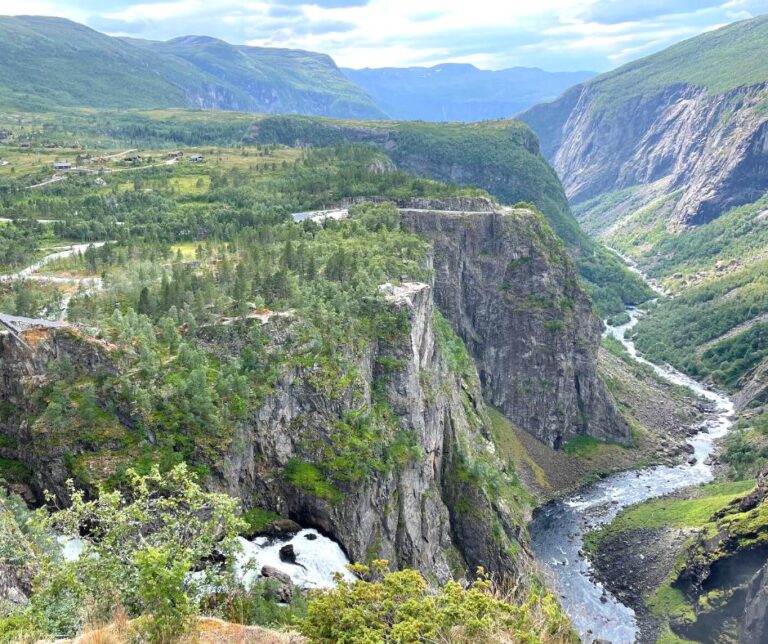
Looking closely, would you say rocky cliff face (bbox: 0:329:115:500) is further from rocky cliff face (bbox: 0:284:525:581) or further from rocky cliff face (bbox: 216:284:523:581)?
rocky cliff face (bbox: 216:284:523:581)

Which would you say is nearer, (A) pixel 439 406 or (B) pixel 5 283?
(B) pixel 5 283

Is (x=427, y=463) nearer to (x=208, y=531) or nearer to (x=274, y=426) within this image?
(x=274, y=426)

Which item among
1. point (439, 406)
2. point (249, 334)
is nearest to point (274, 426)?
point (249, 334)

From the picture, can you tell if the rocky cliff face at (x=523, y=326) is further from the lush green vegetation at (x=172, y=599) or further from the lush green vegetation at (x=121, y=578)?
the lush green vegetation at (x=121, y=578)

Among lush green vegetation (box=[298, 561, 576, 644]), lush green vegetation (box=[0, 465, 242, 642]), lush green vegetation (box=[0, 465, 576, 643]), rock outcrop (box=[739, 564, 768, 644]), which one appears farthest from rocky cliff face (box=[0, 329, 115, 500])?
rock outcrop (box=[739, 564, 768, 644])

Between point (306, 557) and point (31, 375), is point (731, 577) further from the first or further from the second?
point (31, 375)

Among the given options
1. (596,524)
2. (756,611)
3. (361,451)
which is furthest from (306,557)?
(596,524)
